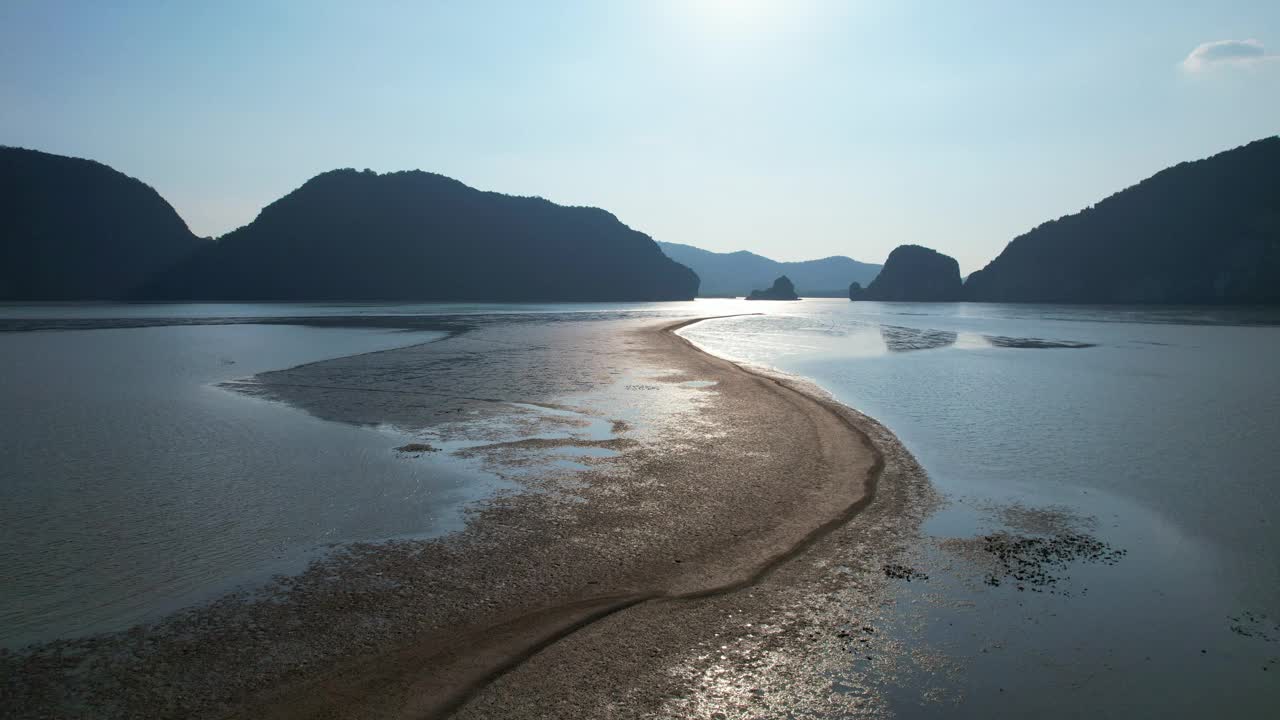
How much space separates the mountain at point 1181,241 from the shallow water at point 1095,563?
16905 cm

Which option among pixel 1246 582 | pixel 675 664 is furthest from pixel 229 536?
pixel 1246 582

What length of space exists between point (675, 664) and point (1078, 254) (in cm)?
22109

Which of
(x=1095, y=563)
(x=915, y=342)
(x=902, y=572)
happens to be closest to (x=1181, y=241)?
(x=915, y=342)

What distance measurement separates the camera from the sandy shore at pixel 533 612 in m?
4.38

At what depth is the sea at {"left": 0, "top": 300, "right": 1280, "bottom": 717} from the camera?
507 cm

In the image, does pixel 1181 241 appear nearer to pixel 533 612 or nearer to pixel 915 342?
pixel 915 342

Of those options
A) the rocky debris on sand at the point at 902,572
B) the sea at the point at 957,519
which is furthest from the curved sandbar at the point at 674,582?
the sea at the point at 957,519

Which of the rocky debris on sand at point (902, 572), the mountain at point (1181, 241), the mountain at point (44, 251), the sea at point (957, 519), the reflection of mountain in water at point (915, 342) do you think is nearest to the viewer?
the sea at point (957, 519)

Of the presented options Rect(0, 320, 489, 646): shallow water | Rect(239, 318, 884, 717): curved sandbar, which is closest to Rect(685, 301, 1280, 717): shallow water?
Rect(239, 318, 884, 717): curved sandbar

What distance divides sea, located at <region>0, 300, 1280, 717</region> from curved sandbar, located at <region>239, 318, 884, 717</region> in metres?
1.36

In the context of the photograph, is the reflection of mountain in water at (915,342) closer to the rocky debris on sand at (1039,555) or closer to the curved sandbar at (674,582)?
the curved sandbar at (674,582)

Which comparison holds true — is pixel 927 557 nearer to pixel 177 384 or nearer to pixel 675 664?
pixel 675 664

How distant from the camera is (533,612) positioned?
559cm

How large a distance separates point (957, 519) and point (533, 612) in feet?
19.5
